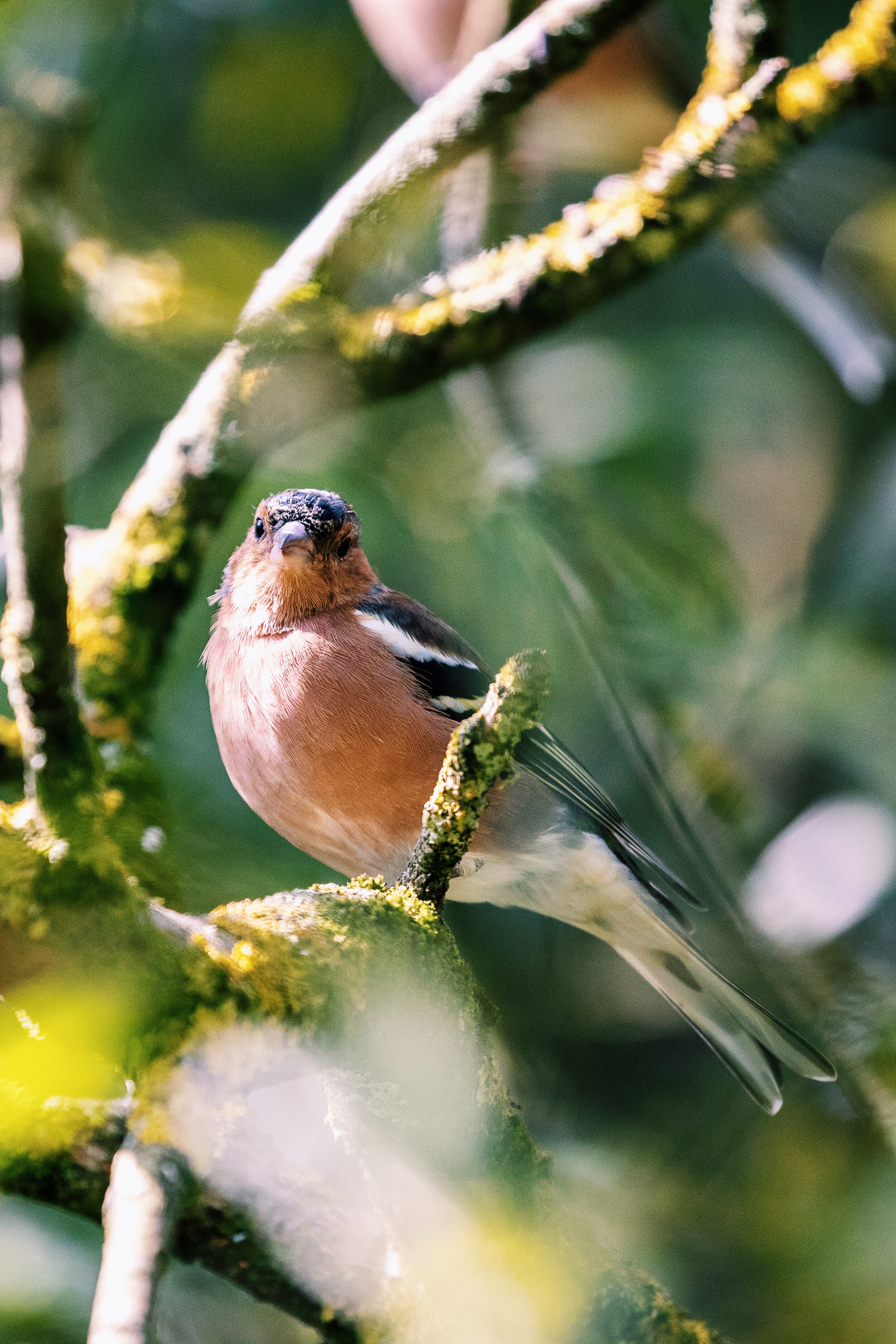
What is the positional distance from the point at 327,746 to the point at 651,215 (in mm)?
1873

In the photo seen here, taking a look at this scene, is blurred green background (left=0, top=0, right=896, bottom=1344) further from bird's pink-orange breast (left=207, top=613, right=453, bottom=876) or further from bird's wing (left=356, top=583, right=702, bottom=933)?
bird's pink-orange breast (left=207, top=613, right=453, bottom=876)

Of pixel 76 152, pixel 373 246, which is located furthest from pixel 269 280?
pixel 76 152

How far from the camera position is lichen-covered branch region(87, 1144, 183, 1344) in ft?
4.49

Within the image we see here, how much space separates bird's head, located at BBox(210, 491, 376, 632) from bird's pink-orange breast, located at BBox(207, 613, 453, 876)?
14 cm

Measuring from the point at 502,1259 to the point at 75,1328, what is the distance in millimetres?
1129

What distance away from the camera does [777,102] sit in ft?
10.8

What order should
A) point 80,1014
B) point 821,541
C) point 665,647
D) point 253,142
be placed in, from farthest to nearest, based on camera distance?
point 821,541 < point 253,142 < point 665,647 < point 80,1014

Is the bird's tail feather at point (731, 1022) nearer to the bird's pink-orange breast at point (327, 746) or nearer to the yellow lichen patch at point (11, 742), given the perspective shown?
the bird's pink-orange breast at point (327, 746)

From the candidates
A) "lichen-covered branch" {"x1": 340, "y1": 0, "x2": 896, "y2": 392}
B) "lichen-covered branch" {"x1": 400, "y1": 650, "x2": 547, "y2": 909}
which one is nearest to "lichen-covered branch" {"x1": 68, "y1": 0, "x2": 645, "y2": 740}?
"lichen-covered branch" {"x1": 340, "y1": 0, "x2": 896, "y2": 392}

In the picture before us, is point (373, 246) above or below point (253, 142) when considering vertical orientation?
below

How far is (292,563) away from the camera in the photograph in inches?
129

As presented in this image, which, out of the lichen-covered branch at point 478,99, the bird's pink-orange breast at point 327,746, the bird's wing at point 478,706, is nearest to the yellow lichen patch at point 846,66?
the lichen-covered branch at point 478,99

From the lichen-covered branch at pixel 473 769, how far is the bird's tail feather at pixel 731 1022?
1612 millimetres

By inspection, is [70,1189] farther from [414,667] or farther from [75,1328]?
[414,667]
